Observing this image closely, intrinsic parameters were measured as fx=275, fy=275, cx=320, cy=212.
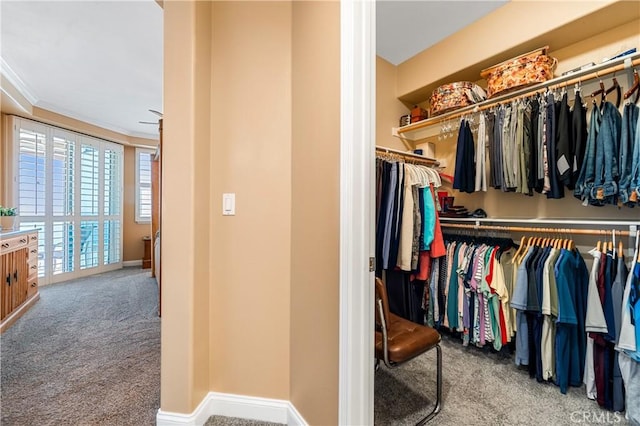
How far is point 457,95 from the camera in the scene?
2391mm

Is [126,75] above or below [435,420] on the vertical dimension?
above

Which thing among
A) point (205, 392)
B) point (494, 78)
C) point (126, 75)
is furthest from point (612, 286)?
point (126, 75)

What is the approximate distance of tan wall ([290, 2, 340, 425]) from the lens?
1189mm

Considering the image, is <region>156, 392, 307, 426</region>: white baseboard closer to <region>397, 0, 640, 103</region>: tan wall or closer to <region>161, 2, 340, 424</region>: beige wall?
<region>161, 2, 340, 424</region>: beige wall

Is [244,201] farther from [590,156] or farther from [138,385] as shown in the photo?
[590,156]

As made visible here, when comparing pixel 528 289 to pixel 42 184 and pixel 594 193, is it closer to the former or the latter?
pixel 594 193

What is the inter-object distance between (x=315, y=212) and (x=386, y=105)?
2.03m

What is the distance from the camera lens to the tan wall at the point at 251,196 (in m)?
1.52

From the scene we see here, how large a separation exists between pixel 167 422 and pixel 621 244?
275cm

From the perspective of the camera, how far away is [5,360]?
6.87 ft

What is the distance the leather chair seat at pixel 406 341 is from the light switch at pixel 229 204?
1080mm

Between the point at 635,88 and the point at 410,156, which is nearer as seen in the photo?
the point at 635,88

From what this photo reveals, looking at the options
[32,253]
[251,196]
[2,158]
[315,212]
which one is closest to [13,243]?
[32,253]

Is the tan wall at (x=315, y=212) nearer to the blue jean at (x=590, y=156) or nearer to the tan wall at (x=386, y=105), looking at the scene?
the tan wall at (x=386, y=105)
